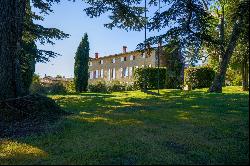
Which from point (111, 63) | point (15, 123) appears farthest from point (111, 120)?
point (111, 63)

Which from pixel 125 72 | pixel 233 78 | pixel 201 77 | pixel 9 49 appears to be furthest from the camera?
pixel 125 72

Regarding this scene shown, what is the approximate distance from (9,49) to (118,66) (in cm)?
5291

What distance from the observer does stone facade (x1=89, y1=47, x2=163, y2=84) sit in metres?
60.9

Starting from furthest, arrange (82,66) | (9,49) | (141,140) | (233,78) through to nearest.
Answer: (233,78), (82,66), (9,49), (141,140)

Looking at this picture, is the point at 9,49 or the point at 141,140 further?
the point at 9,49

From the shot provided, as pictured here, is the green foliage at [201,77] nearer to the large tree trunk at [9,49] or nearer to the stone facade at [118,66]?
the stone facade at [118,66]

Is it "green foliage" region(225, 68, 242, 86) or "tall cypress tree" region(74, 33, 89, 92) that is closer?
"green foliage" region(225, 68, 242, 86)

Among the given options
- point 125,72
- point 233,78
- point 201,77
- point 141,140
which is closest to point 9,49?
point 141,140

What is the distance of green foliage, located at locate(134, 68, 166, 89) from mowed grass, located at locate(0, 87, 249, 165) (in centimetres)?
2499

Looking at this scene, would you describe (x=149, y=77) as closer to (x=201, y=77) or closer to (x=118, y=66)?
(x=201, y=77)

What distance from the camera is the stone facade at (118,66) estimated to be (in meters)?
60.9

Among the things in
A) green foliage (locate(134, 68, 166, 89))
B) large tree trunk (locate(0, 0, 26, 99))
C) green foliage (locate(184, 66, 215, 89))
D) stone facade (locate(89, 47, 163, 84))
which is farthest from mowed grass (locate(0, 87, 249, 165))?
stone facade (locate(89, 47, 163, 84))

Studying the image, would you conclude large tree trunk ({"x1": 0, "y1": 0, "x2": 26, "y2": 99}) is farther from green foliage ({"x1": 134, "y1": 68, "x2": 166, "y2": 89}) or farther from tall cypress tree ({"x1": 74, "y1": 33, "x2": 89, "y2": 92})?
tall cypress tree ({"x1": 74, "y1": 33, "x2": 89, "y2": 92})

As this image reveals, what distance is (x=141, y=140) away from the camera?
835cm
